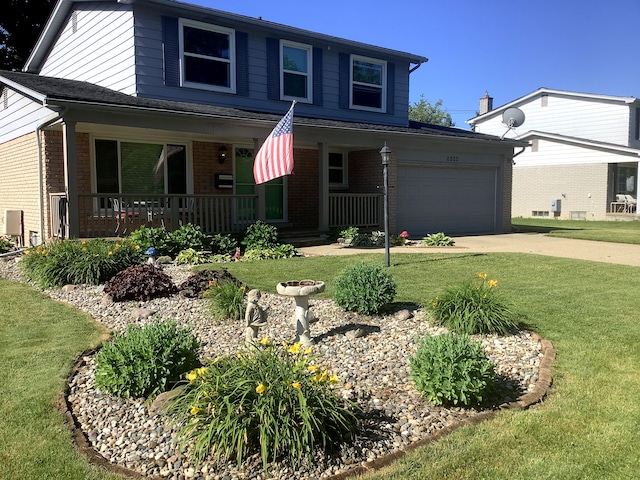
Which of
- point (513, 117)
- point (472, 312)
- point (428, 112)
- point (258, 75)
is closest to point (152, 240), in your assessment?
point (258, 75)

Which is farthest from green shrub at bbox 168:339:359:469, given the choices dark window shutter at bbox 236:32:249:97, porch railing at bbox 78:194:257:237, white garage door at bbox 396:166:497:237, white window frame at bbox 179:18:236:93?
white garage door at bbox 396:166:497:237

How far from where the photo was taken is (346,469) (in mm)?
3135

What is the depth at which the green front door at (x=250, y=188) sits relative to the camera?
14811 millimetres

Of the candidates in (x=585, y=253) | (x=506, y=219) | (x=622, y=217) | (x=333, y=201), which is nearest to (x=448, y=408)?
(x=585, y=253)

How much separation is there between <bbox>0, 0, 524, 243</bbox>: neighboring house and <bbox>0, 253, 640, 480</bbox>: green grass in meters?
4.26

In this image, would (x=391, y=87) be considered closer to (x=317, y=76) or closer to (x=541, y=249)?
(x=317, y=76)

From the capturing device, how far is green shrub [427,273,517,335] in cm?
542

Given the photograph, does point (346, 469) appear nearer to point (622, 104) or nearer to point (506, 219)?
point (506, 219)

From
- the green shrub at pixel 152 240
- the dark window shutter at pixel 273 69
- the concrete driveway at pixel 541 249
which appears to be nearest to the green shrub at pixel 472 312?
the concrete driveway at pixel 541 249

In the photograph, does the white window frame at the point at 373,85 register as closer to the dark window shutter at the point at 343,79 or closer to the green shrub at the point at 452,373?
the dark window shutter at the point at 343,79

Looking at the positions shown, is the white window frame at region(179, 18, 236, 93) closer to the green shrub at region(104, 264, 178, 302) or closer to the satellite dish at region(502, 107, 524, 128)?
the green shrub at region(104, 264, 178, 302)

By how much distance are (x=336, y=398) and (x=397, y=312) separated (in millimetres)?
2819

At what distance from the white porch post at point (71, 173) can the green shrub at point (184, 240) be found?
1.80 metres

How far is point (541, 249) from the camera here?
12.7m
